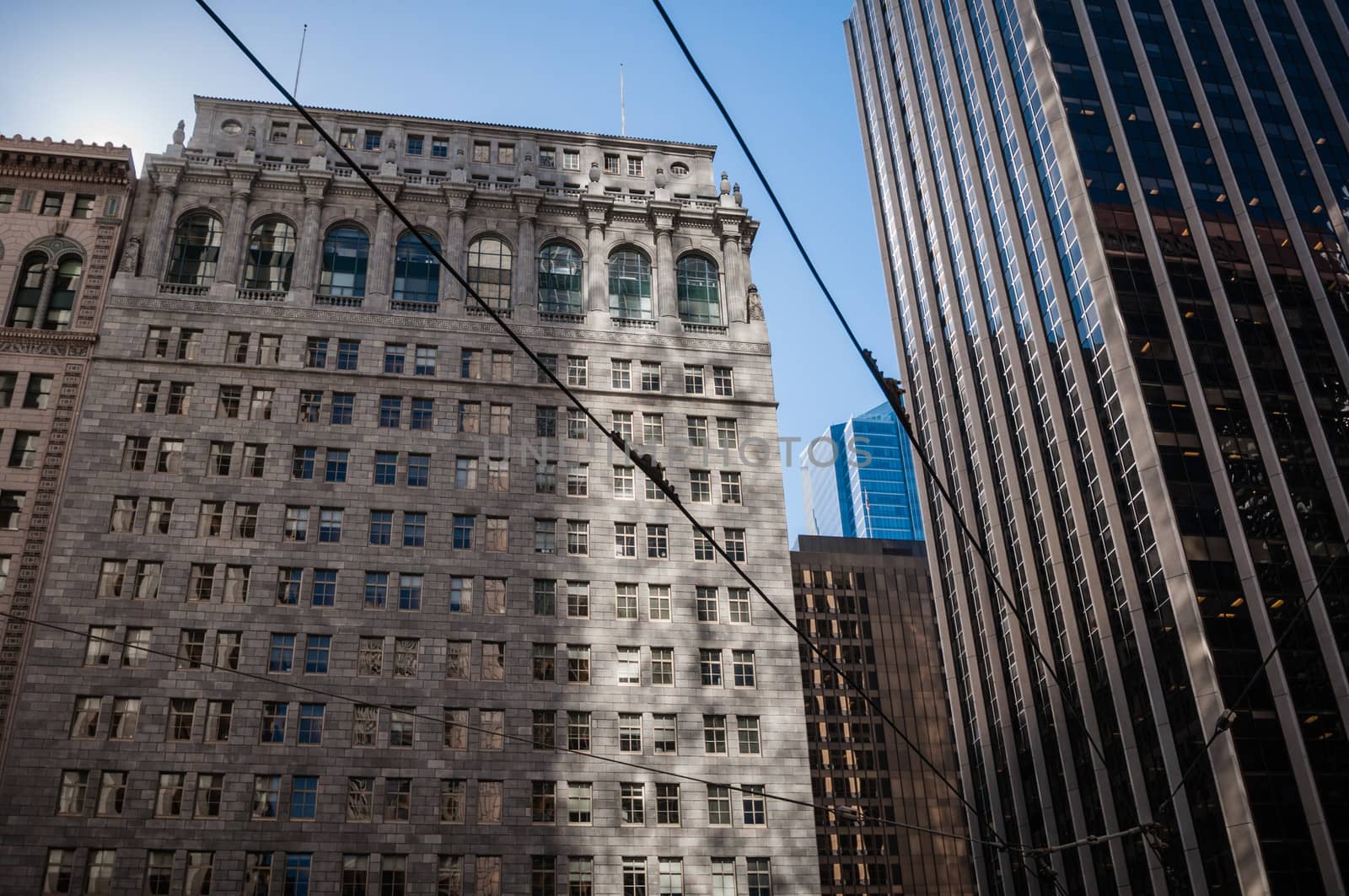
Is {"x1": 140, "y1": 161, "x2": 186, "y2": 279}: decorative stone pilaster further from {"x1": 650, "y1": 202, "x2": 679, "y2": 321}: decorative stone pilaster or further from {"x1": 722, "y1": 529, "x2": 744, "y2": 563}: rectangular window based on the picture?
{"x1": 722, "y1": 529, "x2": 744, "y2": 563}: rectangular window

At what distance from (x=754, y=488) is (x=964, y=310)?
49321 millimetres

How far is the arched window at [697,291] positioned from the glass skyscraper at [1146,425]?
93.6 ft

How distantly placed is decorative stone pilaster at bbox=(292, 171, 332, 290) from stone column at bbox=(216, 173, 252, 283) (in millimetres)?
3057

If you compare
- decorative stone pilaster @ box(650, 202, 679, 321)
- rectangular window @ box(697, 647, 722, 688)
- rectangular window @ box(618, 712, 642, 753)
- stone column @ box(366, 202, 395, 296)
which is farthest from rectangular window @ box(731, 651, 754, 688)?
stone column @ box(366, 202, 395, 296)

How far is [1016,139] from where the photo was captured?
319ft

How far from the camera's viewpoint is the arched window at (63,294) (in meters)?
65.4

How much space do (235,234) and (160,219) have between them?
167 inches

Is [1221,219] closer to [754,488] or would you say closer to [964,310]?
[964,310]

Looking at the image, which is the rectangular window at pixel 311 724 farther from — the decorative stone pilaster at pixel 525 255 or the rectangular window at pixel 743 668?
the decorative stone pilaster at pixel 525 255

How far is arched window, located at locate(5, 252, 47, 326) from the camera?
6531 centimetres

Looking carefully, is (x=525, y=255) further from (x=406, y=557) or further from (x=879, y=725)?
(x=879, y=725)

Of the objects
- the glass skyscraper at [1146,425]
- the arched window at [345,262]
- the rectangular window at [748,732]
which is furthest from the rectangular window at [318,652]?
the glass skyscraper at [1146,425]

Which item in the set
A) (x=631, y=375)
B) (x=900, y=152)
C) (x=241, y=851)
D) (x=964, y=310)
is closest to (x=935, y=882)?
(x=964, y=310)

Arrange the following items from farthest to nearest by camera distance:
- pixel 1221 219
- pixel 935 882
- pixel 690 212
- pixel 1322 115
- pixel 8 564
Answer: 1. pixel 935 882
2. pixel 1322 115
3. pixel 1221 219
4. pixel 690 212
5. pixel 8 564
